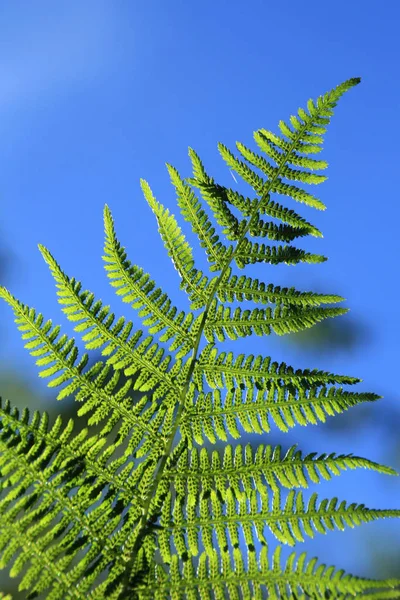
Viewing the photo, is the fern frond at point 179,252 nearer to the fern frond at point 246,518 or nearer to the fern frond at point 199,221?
the fern frond at point 199,221

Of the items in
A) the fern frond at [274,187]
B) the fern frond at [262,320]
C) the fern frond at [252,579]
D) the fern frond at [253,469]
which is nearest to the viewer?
the fern frond at [252,579]

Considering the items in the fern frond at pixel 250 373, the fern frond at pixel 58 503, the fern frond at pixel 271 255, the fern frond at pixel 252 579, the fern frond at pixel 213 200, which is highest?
the fern frond at pixel 213 200

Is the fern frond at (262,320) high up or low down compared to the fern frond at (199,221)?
down

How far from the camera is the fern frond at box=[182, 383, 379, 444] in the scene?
4.20 feet

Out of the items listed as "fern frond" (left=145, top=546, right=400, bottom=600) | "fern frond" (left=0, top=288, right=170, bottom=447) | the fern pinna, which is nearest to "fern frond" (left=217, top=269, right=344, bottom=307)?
the fern pinna

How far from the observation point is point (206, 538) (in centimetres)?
118

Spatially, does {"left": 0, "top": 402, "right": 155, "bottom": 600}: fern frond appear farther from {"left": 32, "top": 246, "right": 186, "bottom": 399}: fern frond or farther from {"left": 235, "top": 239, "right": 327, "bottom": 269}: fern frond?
{"left": 235, "top": 239, "right": 327, "bottom": 269}: fern frond

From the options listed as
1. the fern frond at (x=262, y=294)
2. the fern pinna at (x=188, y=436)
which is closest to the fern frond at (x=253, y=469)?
the fern pinna at (x=188, y=436)

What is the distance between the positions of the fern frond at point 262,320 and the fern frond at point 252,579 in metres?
0.52

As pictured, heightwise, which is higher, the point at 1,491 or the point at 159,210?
the point at 159,210

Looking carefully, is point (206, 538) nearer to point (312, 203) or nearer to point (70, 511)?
point (70, 511)

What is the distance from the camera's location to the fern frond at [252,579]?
3.36 feet

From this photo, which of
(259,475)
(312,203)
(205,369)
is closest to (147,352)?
(205,369)

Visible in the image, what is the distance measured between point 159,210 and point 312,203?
425 mm
